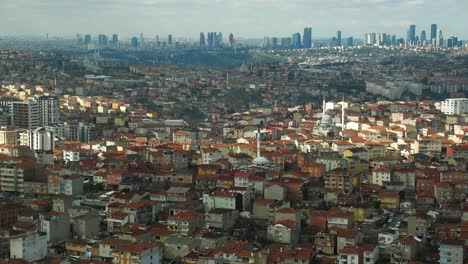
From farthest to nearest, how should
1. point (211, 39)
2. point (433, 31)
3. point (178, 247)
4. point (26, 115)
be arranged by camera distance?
point (433, 31), point (211, 39), point (26, 115), point (178, 247)

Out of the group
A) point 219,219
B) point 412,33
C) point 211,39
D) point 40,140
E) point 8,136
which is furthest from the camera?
point 412,33

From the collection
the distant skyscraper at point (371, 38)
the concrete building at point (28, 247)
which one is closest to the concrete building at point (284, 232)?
the concrete building at point (28, 247)

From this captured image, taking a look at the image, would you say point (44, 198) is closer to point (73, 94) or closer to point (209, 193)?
point (209, 193)

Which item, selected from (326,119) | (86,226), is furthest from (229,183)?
(326,119)

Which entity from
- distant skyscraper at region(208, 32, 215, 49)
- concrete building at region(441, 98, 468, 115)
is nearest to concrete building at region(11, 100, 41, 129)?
concrete building at region(441, 98, 468, 115)

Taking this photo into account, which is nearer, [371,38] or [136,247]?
[136,247]

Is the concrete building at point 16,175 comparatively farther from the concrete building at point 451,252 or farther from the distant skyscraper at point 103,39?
the distant skyscraper at point 103,39

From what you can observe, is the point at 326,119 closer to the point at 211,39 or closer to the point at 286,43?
the point at 211,39

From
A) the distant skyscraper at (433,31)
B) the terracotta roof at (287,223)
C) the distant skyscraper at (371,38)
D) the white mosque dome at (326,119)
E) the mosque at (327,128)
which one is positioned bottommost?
the mosque at (327,128)
